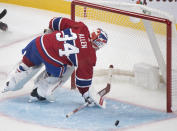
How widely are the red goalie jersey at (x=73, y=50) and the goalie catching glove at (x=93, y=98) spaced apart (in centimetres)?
4

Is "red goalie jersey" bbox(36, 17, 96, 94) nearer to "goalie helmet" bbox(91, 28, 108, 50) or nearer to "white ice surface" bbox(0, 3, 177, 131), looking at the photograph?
"goalie helmet" bbox(91, 28, 108, 50)

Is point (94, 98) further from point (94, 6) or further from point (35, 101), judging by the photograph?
point (94, 6)

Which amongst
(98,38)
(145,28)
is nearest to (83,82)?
(98,38)

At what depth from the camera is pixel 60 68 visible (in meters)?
3.50

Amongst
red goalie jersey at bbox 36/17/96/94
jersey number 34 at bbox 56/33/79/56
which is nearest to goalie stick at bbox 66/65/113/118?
red goalie jersey at bbox 36/17/96/94

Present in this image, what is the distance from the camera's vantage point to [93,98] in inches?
137

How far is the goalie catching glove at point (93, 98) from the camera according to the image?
3453 millimetres

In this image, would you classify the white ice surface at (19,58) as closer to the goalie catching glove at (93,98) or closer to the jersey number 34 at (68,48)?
the goalie catching glove at (93,98)

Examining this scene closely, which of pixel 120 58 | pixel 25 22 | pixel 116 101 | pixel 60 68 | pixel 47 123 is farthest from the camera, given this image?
pixel 25 22

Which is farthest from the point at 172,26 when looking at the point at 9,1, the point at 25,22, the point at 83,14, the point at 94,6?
the point at 9,1

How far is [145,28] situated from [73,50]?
28.7 inches

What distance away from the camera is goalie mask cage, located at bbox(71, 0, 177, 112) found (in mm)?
3395

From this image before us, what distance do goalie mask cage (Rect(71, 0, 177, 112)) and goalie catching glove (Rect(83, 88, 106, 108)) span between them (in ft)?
1.56

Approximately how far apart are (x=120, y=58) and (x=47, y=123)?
1288 mm
